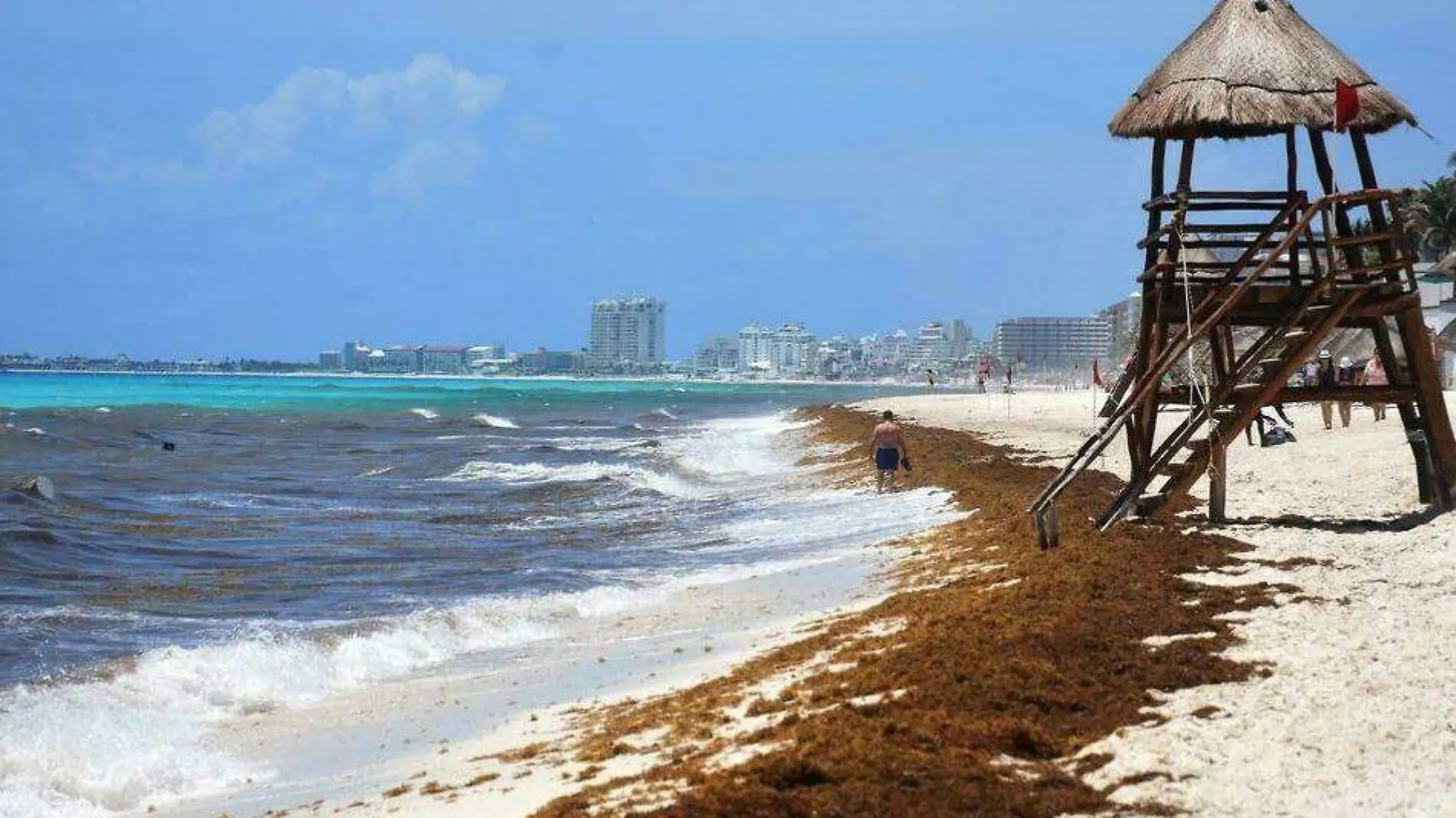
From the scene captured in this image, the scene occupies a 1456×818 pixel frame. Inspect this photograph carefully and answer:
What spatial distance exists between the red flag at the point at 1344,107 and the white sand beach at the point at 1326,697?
375 cm

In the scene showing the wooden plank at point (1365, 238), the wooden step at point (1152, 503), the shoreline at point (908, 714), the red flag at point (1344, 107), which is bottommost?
the shoreline at point (908, 714)

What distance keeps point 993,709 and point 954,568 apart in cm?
705

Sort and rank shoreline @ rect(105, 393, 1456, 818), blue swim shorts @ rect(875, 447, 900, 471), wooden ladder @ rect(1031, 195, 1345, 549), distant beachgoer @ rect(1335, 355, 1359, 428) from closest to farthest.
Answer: shoreline @ rect(105, 393, 1456, 818) → wooden ladder @ rect(1031, 195, 1345, 549) → blue swim shorts @ rect(875, 447, 900, 471) → distant beachgoer @ rect(1335, 355, 1359, 428)

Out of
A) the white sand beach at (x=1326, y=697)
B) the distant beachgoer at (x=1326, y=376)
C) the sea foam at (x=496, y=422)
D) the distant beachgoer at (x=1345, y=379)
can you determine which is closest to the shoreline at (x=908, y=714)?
the white sand beach at (x=1326, y=697)

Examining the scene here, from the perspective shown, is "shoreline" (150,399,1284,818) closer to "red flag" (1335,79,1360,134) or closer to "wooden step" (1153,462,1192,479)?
"wooden step" (1153,462,1192,479)

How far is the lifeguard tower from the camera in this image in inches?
582

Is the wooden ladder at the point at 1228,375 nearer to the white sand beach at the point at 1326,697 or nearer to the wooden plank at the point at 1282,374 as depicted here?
the wooden plank at the point at 1282,374

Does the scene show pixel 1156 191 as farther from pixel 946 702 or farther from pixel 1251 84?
pixel 946 702

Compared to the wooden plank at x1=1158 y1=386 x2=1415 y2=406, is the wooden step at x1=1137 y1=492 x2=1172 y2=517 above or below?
below

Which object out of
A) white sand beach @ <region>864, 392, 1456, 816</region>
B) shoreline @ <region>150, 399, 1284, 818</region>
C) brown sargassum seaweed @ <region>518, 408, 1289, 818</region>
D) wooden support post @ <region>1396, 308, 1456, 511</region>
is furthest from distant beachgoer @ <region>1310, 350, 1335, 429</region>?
shoreline @ <region>150, 399, 1284, 818</region>

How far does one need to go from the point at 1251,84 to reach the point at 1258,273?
6.03 ft

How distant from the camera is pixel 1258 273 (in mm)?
14594

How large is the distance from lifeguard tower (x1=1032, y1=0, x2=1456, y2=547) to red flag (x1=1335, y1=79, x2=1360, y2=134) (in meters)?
0.02

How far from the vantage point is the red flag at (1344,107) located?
14.7 meters
